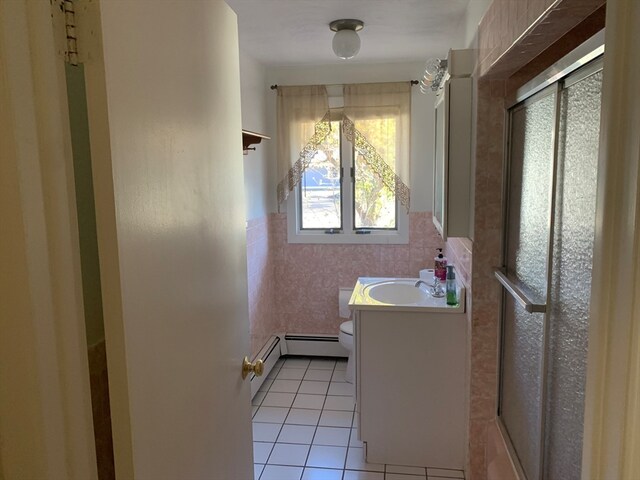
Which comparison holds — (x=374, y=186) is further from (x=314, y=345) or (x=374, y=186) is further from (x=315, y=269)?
(x=314, y=345)

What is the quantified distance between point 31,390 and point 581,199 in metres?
1.26

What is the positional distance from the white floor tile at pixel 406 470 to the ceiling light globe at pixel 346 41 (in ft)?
7.36

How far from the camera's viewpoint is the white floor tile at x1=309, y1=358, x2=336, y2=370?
3.77 meters

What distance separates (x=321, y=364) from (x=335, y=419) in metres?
0.88

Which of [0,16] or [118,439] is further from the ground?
[0,16]

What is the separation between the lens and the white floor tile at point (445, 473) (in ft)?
7.97

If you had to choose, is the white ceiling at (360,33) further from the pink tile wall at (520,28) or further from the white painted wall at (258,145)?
the pink tile wall at (520,28)

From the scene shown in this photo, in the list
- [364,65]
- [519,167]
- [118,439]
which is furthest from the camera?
[364,65]

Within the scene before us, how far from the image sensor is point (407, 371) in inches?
97.1

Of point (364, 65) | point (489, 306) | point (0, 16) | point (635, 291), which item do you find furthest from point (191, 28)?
point (364, 65)

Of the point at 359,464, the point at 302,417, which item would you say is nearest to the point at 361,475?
the point at 359,464

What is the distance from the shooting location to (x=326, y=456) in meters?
2.60

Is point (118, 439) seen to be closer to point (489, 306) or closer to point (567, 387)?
point (567, 387)

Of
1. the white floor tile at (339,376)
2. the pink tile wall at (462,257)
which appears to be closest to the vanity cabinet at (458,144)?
the pink tile wall at (462,257)
